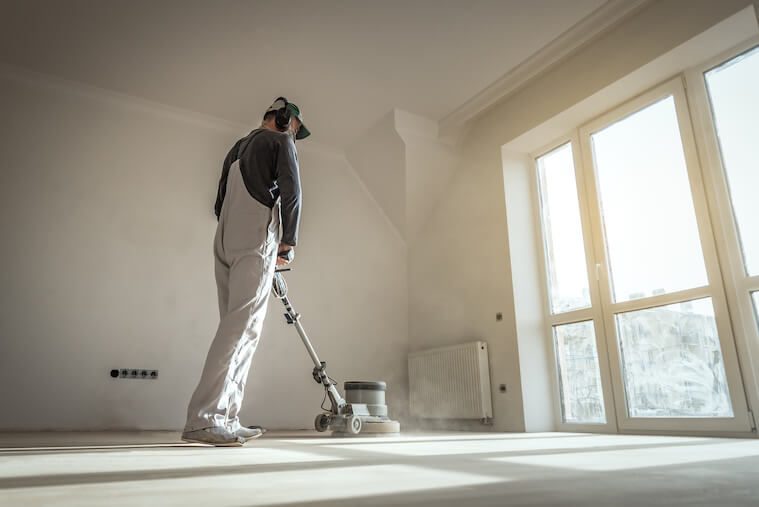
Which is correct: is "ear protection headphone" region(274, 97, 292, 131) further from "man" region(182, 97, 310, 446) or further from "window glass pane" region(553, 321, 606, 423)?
"window glass pane" region(553, 321, 606, 423)

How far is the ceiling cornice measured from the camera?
11.5ft

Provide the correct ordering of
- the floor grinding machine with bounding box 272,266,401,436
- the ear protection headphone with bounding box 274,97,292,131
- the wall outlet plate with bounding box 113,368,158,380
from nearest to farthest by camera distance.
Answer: the ear protection headphone with bounding box 274,97,292,131
the floor grinding machine with bounding box 272,266,401,436
the wall outlet plate with bounding box 113,368,158,380

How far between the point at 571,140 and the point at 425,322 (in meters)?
2.15

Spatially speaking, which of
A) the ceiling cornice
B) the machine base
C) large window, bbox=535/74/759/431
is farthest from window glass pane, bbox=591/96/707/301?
the machine base

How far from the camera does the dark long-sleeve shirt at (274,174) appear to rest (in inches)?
87.4

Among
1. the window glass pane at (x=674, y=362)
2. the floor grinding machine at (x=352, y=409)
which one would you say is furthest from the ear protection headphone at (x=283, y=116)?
the window glass pane at (x=674, y=362)

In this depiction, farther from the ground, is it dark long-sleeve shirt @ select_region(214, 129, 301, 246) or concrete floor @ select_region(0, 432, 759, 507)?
dark long-sleeve shirt @ select_region(214, 129, 301, 246)

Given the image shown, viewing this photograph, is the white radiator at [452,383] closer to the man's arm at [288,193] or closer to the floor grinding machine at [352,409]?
the floor grinding machine at [352,409]

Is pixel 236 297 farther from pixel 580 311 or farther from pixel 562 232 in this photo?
pixel 562 232

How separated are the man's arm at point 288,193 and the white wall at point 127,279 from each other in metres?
2.43

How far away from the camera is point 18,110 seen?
4.07 m

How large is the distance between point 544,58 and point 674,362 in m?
2.42

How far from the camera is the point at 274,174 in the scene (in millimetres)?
2307

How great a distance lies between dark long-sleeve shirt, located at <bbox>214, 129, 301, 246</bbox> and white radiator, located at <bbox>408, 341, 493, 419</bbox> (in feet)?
8.06
